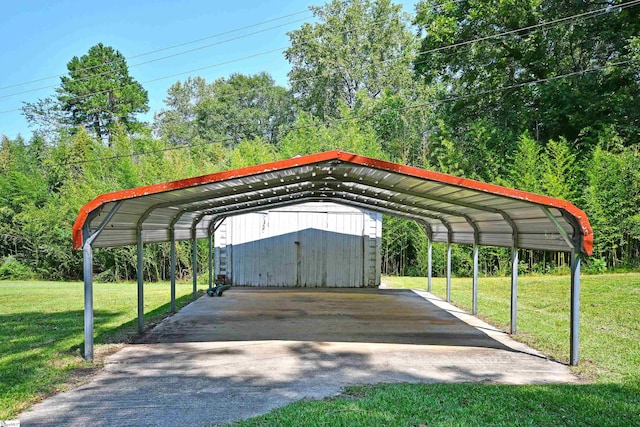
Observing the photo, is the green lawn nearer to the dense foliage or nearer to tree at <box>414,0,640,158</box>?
Answer: the dense foliage

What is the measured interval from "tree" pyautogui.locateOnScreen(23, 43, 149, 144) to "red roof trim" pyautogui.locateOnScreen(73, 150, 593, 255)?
2419 centimetres

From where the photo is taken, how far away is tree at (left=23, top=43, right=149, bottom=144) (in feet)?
90.8

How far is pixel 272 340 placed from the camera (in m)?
6.40

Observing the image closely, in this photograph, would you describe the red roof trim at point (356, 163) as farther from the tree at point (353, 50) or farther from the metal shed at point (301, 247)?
the tree at point (353, 50)

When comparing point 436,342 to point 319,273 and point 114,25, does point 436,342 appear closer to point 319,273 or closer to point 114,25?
point 319,273

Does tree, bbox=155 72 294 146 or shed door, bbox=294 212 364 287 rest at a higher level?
tree, bbox=155 72 294 146

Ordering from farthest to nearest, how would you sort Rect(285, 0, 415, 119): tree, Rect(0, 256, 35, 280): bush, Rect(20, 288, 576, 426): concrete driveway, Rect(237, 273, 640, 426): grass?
Rect(285, 0, 415, 119): tree
Rect(0, 256, 35, 280): bush
Rect(20, 288, 576, 426): concrete driveway
Rect(237, 273, 640, 426): grass

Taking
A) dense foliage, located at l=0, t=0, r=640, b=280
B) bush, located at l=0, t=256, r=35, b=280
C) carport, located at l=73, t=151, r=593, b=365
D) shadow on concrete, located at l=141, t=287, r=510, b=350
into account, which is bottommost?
bush, located at l=0, t=256, r=35, b=280

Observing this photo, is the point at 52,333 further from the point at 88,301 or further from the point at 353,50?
the point at 353,50

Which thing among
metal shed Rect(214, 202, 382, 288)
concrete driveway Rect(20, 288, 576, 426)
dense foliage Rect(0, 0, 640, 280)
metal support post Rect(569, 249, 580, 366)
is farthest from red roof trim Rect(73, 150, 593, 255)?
dense foliage Rect(0, 0, 640, 280)

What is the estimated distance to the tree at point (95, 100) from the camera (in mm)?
27688

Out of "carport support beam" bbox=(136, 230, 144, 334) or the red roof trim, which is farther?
"carport support beam" bbox=(136, 230, 144, 334)

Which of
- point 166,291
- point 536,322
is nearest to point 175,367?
point 536,322

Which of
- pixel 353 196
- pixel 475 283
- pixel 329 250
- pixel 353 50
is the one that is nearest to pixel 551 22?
pixel 329 250
